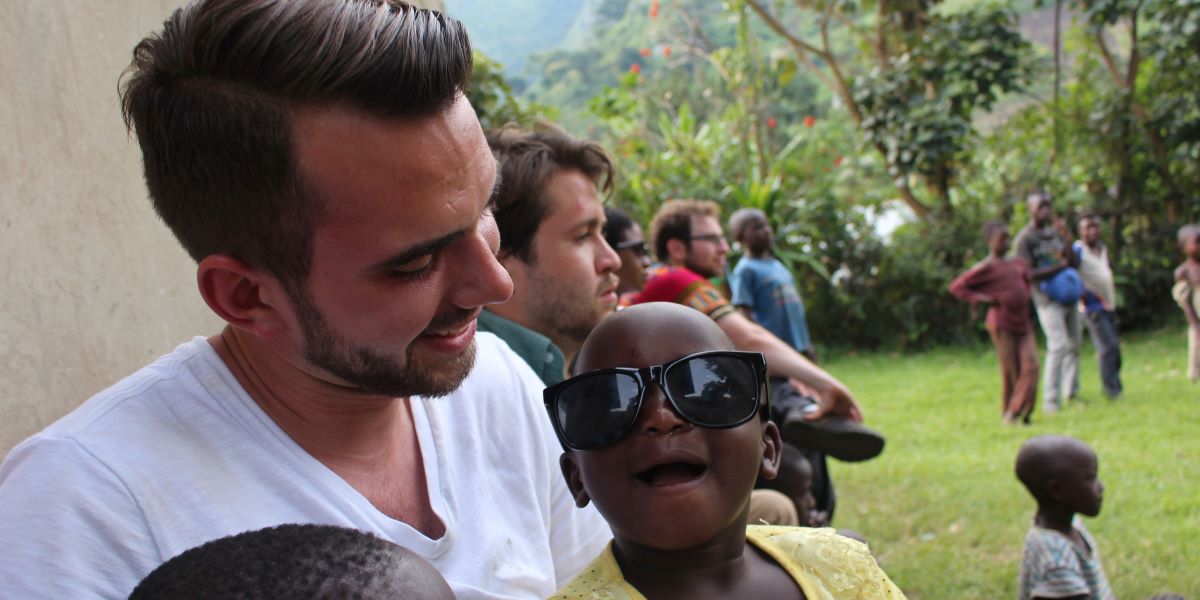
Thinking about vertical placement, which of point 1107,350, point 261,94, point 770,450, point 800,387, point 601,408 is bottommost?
point 1107,350

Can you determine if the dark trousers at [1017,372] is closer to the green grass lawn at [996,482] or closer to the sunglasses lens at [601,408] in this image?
the green grass lawn at [996,482]

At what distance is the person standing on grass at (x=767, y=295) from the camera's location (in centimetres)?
677

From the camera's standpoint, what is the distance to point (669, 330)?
1823mm

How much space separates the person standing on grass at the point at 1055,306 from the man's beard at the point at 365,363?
9089mm

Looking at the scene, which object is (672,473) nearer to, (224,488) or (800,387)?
(224,488)

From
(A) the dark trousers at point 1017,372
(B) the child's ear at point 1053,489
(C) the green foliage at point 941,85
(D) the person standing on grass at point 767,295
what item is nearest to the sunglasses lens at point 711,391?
(B) the child's ear at point 1053,489

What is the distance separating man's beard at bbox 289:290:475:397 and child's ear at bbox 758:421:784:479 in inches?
Answer: 22.6

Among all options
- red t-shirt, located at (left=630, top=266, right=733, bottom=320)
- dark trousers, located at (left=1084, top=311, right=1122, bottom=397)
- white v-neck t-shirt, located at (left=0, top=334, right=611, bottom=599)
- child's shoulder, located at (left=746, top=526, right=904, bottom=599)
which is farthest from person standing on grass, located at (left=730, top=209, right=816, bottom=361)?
child's shoulder, located at (left=746, top=526, right=904, bottom=599)

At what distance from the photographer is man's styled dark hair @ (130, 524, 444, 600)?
43.9 inches

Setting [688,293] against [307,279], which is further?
[688,293]

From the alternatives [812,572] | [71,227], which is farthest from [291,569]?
[71,227]

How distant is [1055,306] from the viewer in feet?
32.4

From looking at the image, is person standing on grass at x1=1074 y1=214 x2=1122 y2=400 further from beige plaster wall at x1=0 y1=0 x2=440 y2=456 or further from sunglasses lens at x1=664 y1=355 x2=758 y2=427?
sunglasses lens at x1=664 y1=355 x2=758 y2=427

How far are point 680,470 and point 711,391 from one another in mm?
138
